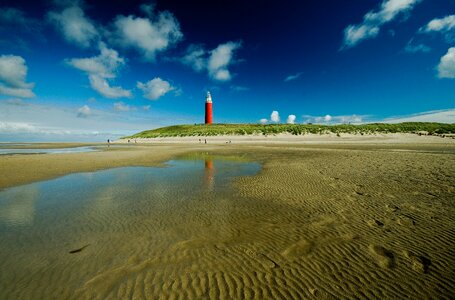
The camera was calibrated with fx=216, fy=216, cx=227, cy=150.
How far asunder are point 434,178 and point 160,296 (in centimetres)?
1350

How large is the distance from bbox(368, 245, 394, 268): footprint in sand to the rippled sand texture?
36mm

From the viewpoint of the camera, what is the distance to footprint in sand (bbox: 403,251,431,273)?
4008mm

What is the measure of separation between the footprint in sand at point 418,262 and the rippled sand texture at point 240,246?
0.02 m

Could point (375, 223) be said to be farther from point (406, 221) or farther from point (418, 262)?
point (418, 262)

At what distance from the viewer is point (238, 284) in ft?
12.3

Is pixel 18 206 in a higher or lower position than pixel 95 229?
higher

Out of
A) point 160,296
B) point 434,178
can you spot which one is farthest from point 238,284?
point 434,178

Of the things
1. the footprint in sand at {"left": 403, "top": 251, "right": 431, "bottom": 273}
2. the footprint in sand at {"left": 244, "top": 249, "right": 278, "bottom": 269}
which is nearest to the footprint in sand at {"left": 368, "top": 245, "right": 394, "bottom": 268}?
the footprint in sand at {"left": 403, "top": 251, "right": 431, "bottom": 273}

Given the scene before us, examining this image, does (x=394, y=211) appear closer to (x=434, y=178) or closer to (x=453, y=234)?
(x=453, y=234)

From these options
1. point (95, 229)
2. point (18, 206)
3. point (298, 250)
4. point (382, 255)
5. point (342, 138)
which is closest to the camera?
point (382, 255)

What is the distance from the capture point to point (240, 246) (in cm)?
499

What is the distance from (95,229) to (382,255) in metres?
6.99

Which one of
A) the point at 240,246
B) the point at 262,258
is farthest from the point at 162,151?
the point at 262,258

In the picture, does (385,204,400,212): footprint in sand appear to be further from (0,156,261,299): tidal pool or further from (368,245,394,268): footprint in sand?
(0,156,261,299): tidal pool
